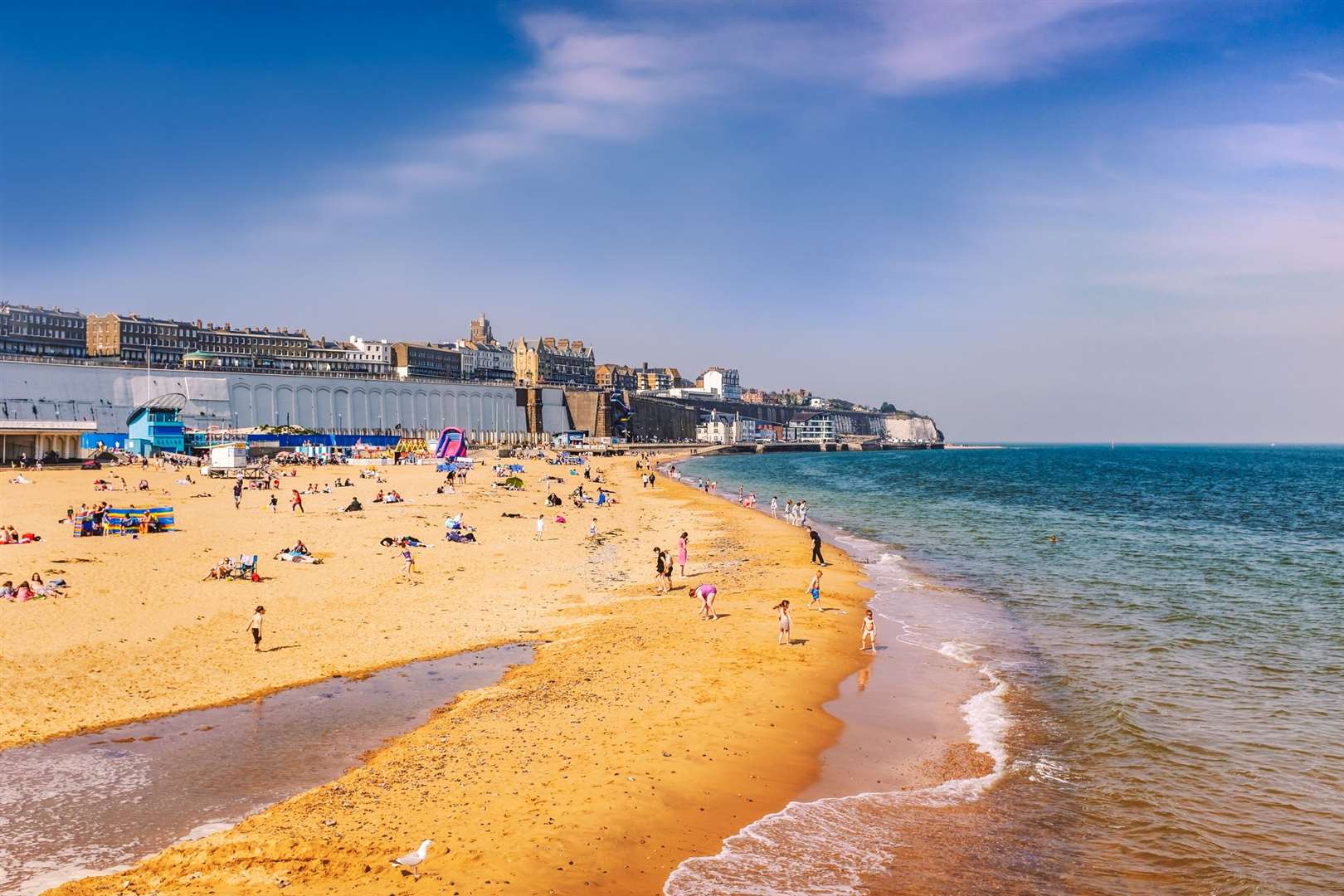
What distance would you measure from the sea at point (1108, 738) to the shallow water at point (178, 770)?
5.94m

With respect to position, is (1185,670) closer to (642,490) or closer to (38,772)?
(38,772)

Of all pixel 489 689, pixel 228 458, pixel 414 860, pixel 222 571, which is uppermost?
pixel 228 458

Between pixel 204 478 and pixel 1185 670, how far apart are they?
192 ft

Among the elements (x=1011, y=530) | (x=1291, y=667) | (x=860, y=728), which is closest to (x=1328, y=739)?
(x=1291, y=667)

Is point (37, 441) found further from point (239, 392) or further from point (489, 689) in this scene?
point (489, 689)

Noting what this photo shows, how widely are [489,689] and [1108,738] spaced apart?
10.6 meters

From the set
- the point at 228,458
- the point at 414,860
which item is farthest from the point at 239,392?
the point at 414,860

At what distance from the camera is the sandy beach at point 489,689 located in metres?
8.91

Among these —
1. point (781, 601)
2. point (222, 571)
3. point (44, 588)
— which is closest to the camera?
point (44, 588)

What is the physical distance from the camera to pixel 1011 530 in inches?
1762

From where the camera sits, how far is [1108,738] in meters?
13.4

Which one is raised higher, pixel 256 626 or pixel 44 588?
pixel 44 588

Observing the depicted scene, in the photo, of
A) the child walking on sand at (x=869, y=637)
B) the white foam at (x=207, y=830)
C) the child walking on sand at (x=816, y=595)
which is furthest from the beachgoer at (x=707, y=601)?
the white foam at (x=207, y=830)

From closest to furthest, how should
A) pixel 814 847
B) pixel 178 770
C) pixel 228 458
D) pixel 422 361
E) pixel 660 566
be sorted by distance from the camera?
pixel 814 847, pixel 178 770, pixel 660 566, pixel 228 458, pixel 422 361
